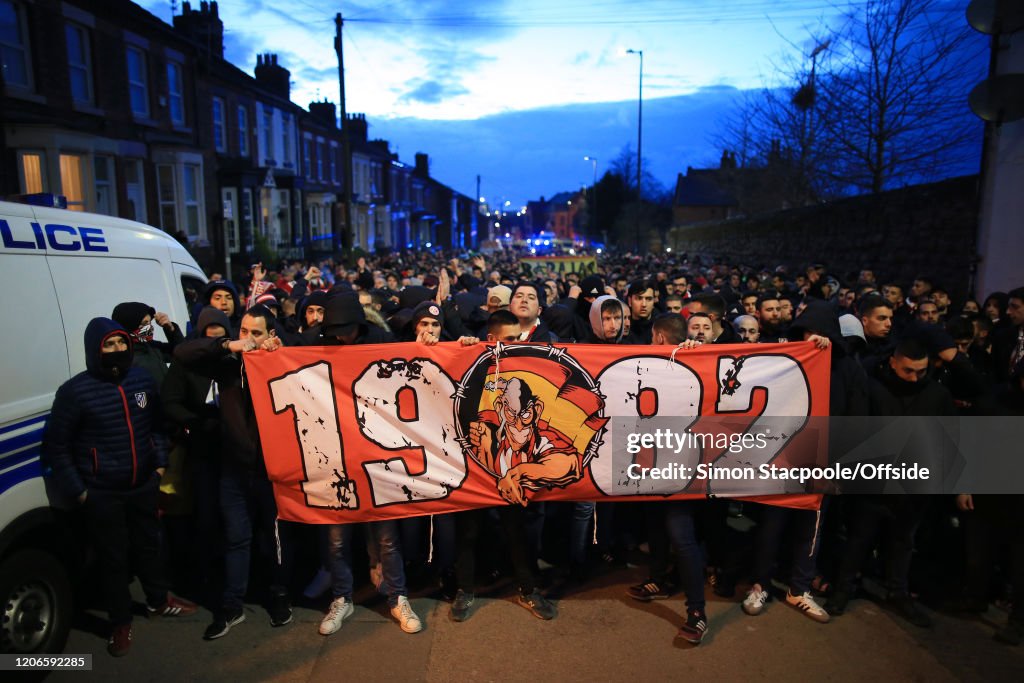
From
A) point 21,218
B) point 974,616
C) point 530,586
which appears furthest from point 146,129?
point 974,616

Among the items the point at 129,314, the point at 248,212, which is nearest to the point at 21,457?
the point at 129,314

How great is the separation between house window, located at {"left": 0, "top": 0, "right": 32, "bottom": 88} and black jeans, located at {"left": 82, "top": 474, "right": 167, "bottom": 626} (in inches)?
539

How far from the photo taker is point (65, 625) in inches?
161

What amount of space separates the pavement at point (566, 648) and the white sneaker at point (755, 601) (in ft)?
0.14

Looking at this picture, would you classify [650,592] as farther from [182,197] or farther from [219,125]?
[219,125]

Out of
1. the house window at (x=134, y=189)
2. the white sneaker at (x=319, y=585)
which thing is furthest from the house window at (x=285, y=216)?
the white sneaker at (x=319, y=585)

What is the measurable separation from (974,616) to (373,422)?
4.20 metres

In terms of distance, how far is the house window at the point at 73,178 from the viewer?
1603 cm

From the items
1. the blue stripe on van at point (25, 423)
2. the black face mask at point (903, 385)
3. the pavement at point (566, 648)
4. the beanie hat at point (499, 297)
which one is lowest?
the pavement at point (566, 648)

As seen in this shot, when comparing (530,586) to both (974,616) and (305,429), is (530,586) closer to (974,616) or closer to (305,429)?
(305,429)

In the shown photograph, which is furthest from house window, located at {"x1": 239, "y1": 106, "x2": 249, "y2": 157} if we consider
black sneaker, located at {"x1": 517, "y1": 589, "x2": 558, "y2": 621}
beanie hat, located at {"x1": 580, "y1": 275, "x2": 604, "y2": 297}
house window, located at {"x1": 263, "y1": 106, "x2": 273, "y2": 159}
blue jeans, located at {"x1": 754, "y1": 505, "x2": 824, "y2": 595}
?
blue jeans, located at {"x1": 754, "y1": 505, "x2": 824, "y2": 595}

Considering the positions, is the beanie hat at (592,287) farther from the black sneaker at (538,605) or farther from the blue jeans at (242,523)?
the blue jeans at (242,523)

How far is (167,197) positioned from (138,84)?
124 inches

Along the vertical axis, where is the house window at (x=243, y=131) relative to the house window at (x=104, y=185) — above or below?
above
